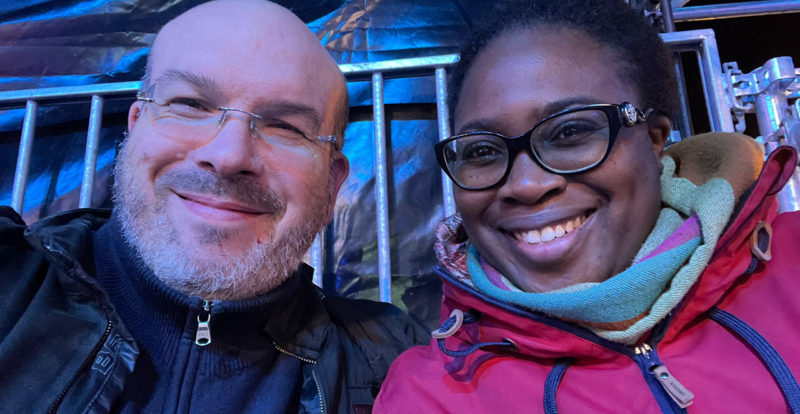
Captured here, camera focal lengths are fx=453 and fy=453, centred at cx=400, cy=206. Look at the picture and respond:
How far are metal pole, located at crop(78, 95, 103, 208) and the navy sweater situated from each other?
27.5 inches

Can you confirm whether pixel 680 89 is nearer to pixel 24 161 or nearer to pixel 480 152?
pixel 480 152

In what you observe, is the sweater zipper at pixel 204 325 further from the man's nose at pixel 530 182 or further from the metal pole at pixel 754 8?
the metal pole at pixel 754 8

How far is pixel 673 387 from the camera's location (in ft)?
2.06

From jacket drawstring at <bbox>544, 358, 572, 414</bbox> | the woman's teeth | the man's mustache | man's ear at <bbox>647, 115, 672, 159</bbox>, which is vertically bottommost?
jacket drawstring at <bbox>544, 358, 572, 414</bbox>

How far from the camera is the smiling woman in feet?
2.25

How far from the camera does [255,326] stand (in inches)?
39.9

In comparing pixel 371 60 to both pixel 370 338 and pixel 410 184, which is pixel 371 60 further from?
pixel 370 338

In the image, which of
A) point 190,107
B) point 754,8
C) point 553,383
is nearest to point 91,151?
point 190,107

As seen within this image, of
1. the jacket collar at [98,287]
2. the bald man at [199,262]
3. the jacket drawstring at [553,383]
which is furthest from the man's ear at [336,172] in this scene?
the jacket drawstring at [553,383]

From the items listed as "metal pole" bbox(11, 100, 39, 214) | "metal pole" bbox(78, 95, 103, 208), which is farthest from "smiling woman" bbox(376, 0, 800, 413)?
"metal pole" bbox(11, 100, 39, 214)

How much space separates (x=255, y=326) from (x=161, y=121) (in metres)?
0.51

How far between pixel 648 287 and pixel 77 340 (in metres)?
1.01

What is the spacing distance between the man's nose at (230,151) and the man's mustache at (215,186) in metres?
0.02

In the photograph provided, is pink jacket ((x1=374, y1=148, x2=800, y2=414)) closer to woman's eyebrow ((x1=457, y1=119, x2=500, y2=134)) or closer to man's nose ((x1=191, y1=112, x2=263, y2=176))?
woman's eyebrow ((x1=457, y1=119, x2=500, y2=134))
